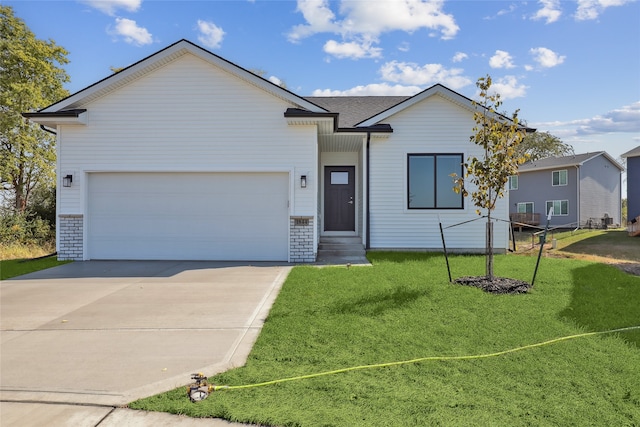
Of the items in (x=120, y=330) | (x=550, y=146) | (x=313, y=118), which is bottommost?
(x=120, y=330)

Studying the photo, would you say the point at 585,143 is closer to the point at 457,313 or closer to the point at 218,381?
the point at 457,313

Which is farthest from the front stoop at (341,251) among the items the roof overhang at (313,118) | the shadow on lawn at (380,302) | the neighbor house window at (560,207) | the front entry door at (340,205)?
the neighbor house window at (560,207)

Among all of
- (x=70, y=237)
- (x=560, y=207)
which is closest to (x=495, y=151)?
(x=70, y=237)

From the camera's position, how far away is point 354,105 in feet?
41.2

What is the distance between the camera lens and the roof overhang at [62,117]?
8914 millimetres

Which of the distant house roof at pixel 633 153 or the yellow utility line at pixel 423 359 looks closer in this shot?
the yellow utility line at pixel 423 359

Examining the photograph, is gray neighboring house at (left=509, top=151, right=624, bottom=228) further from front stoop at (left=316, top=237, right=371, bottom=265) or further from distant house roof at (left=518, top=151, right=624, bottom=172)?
front stoop at (left=316, top=237, right=371, bottom=265)

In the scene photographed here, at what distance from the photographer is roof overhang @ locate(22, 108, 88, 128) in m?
8.91

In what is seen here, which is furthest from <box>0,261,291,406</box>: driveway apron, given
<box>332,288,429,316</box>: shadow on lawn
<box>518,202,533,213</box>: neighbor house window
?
<box>518,202,533,213</box>: neighbor house window

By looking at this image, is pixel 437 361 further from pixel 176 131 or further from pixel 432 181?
pixel 176 131

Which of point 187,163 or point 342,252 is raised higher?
point 187,163

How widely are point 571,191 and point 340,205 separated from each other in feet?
73.1

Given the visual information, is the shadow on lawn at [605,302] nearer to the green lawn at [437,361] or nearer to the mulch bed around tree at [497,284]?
the green lawn at [437,361]

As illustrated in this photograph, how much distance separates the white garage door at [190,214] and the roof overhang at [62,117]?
1.37m
